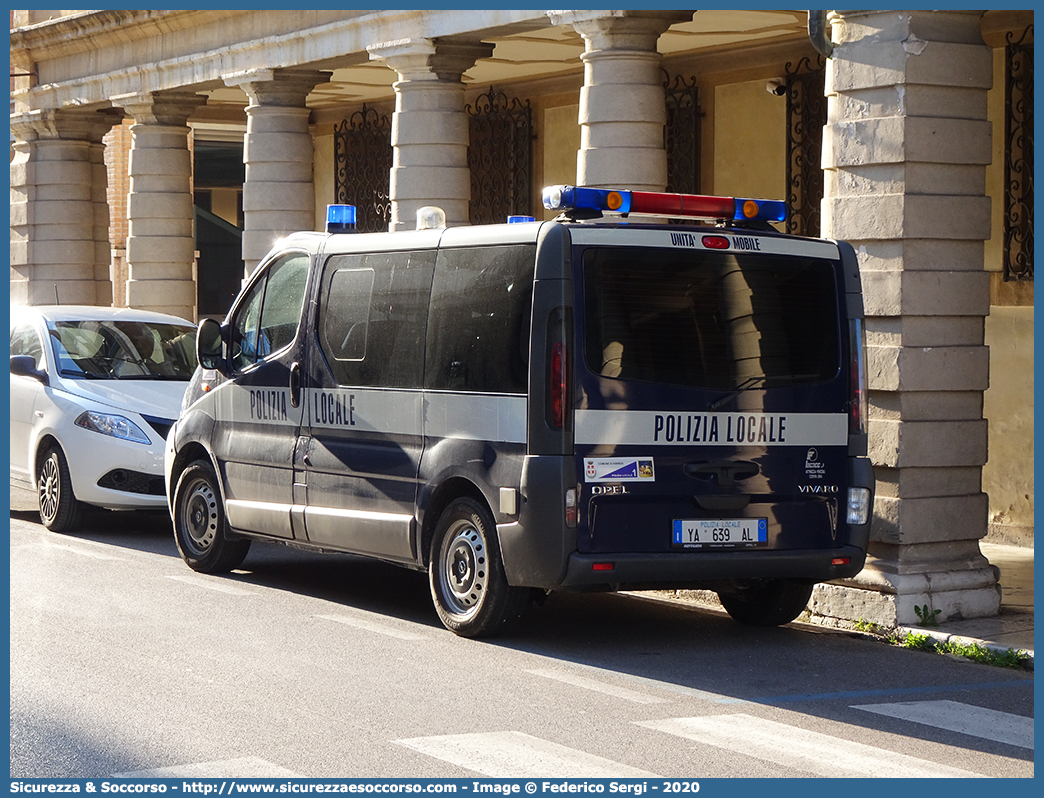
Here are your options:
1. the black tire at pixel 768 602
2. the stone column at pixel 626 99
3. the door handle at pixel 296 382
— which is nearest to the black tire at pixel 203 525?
the door handle at pixel 296 382

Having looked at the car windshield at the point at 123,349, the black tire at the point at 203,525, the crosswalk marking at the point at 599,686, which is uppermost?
the car windshield at the point at 123,349

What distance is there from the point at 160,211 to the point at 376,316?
12489 millimetres

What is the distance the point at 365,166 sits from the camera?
76.1ft

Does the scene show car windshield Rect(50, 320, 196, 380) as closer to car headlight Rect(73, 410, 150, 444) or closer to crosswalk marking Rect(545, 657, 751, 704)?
car headlight Rect(73, 410, 150, 444)

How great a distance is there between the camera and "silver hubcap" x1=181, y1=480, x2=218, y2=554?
11.2m

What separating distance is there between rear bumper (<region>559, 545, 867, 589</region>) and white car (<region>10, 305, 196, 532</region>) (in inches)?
212

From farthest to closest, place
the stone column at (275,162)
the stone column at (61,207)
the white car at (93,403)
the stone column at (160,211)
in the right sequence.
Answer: the stone column at (61,207) → the stone column at (160,211) → the stone column at (275,162) → the white car at (93,403)

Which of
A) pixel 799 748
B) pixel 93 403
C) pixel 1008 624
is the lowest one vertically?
pixel 1008 624

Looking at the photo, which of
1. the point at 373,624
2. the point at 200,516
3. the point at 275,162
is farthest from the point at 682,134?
the point at 373,624

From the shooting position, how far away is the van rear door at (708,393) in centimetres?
840

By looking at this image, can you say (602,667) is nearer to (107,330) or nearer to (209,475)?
(209,475)

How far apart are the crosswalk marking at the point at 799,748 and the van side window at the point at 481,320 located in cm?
223

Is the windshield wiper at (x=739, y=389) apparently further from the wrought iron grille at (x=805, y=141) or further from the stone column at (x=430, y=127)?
the stone column at (x=430, y=127)

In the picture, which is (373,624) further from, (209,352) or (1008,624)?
(1008,624)
